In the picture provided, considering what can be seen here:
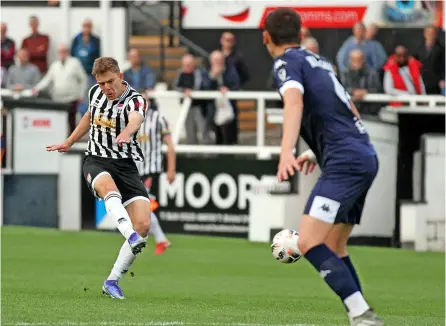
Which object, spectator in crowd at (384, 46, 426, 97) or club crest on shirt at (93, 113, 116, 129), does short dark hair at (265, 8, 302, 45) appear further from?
spectator in crowd at (384, 46, 426, 97)

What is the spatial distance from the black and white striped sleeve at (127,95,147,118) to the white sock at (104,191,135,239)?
77cm

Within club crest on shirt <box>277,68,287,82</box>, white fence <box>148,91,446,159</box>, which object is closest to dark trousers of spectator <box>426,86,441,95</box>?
white fence <box>148,91,446,159</box>

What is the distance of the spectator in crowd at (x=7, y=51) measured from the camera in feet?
78.4

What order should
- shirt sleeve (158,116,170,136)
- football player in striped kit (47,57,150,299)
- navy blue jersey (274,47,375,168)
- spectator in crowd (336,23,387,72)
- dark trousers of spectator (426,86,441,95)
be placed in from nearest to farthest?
navy blue jersey (274,47,375,168), football player in striped kit (47,57,150,299), shirt sleeve (158,116,170,136), dark trousers of spectator (426,86,441,95), spectator in crowd (336,23,387,72)

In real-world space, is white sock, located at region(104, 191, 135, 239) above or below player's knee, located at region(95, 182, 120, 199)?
below

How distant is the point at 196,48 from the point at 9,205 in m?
4.90

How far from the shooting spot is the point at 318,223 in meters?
8.80

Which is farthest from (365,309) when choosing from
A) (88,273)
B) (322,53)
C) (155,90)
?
(322,53)

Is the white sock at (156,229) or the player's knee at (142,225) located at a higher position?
the player's knee at (142,225)

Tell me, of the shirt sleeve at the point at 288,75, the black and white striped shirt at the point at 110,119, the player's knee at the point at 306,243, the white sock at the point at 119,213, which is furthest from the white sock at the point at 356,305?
the black and white striped shirt at the point at 110,119

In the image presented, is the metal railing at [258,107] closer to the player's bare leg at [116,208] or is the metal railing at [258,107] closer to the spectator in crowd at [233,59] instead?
the spectator in crowd at [233,59]

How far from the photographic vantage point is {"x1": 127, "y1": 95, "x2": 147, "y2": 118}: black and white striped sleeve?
469 inches

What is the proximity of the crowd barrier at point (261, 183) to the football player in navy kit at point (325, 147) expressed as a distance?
33.9ft

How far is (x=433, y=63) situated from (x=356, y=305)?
12993 mm
